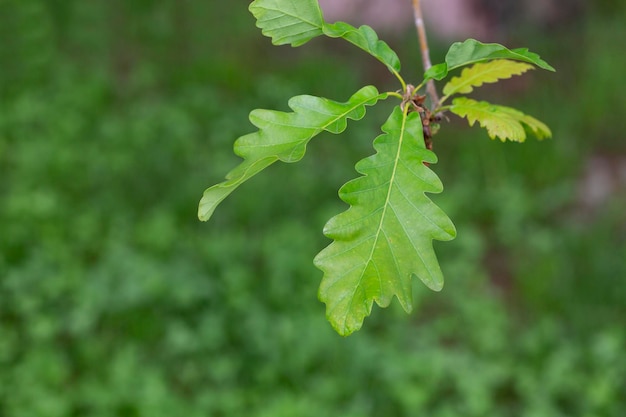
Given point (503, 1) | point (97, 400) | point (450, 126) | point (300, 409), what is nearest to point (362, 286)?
point (300, 409)

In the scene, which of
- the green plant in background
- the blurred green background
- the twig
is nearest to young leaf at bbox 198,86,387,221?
the green plant in background

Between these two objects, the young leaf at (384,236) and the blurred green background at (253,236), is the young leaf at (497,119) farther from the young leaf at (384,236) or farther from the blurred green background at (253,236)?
the blurred green background at (253,236)

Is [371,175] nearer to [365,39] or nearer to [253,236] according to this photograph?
[365,39]

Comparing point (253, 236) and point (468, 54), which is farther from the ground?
point (468, 54)

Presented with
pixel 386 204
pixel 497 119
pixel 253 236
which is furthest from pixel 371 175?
pixel 253 236

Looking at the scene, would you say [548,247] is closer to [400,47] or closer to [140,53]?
[400,47]

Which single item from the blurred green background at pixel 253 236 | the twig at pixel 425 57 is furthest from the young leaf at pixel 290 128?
the blurred green background at pixel 253 236
